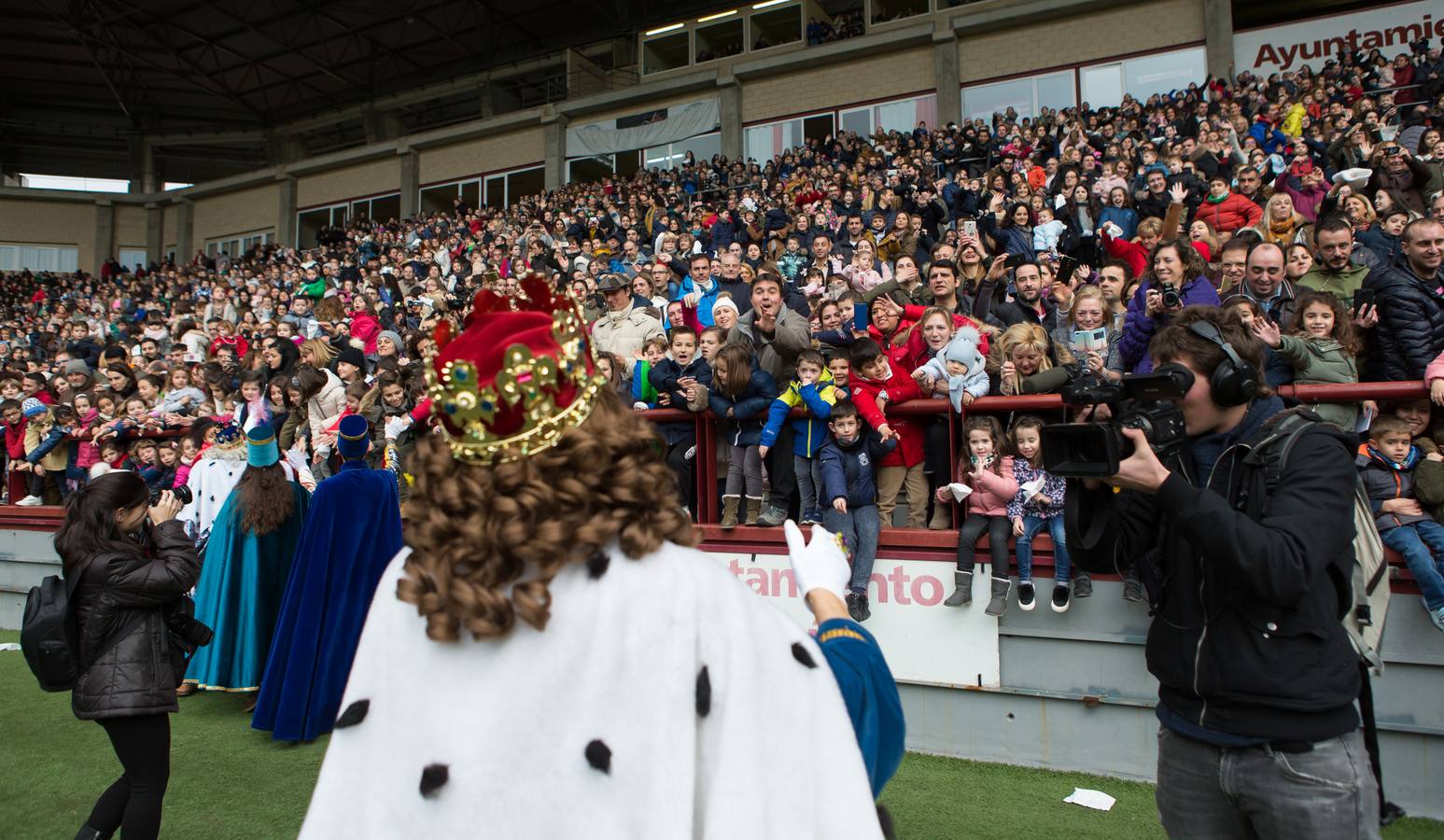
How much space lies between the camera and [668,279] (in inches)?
460

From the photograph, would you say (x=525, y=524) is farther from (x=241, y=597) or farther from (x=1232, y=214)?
(x=1232, y=214)

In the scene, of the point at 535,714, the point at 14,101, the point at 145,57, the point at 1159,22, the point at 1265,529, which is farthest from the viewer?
the point at 14,101

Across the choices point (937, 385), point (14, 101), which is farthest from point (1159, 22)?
point (14, 101)

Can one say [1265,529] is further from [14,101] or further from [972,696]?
[14,101]

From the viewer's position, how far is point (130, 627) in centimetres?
389

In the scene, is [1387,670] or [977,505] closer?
[1387,670]

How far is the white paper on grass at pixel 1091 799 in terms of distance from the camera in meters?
4.48

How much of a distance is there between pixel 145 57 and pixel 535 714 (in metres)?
41.1

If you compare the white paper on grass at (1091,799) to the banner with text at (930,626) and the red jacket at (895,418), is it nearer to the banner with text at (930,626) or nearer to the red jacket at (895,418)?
the banner with text at (930,626)

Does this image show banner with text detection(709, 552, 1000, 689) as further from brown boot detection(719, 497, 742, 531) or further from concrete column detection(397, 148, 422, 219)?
concrete column detection(397, 148, 422, 219)

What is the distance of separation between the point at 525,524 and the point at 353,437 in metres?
4.77

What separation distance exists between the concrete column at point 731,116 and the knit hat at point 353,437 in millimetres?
20451

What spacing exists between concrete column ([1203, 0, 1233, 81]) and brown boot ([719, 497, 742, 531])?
18601 millimetres

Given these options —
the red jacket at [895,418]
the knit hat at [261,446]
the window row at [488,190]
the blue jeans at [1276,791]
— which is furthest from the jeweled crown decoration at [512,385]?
the window row at [488,190]
